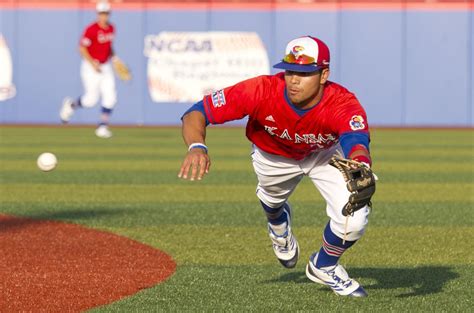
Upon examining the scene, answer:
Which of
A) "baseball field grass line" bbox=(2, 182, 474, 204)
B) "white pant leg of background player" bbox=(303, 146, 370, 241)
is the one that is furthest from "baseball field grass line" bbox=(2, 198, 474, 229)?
"white pant leg of background player" bbox=(303, 146, 370, 241)

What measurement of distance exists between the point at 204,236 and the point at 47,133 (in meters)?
17.6

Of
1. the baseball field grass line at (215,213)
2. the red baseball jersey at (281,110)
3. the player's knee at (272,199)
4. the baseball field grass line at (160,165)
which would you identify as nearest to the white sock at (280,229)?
the player's knee at (272,199)

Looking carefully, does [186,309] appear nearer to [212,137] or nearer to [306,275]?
[306,275]

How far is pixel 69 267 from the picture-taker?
24.9 feet

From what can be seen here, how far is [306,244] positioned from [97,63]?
12.7 m

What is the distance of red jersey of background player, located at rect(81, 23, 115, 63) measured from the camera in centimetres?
2072

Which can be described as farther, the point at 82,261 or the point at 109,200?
the point at 109,200

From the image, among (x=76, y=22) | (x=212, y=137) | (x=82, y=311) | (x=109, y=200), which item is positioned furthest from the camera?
(x=76, y=22)

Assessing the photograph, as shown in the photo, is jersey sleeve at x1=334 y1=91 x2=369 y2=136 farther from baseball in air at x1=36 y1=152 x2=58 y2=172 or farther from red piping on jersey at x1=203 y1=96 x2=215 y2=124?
baseball in air at x1=36 y1=152 x2=58 y2=172

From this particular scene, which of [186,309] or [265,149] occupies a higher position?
[265,149]

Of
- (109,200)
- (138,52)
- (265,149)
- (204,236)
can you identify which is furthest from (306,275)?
(138,52)

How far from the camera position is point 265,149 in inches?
274

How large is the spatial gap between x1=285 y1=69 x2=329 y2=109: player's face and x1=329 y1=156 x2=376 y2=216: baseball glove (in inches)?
21.9

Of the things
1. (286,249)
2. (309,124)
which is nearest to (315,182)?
(309,124)
